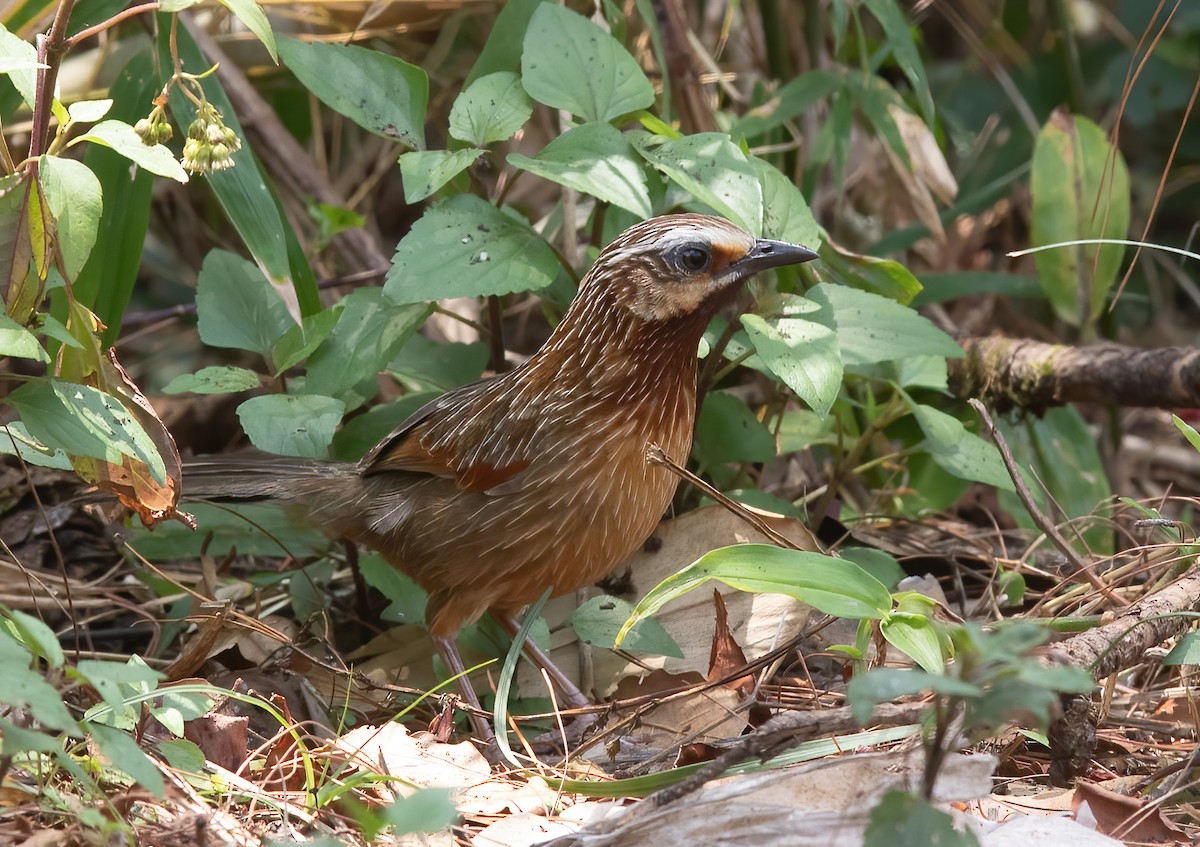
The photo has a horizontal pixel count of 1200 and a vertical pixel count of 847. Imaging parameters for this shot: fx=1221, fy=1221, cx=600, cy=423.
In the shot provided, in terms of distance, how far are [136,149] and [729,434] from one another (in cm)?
202

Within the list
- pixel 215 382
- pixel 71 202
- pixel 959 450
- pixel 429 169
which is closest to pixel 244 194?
pixel 215 382

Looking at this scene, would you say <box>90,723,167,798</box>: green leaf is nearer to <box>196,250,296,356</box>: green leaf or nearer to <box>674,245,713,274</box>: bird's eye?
<box>196,250,296,356</box>: green leaf

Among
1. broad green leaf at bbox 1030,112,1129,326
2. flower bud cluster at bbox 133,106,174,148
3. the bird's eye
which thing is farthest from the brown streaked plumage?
broad green leaf at bbox 1030,112,1129,326

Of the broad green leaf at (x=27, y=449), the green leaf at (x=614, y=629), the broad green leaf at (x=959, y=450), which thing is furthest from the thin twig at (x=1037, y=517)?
the broad green leaf at (x=27, y=449)

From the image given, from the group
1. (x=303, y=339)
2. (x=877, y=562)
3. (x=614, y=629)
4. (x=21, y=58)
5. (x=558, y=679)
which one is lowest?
(x=558, y=679)

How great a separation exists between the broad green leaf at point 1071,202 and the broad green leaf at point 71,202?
342 cm

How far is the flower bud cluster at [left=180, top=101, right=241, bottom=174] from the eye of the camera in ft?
8.86

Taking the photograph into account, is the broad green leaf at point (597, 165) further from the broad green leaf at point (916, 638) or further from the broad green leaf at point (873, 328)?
the broad green leaf at point (916, 638)

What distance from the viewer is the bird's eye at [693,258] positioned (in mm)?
3391

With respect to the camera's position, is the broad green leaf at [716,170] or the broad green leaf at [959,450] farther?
the broad green leaf at [959,450]

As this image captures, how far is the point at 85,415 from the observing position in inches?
102

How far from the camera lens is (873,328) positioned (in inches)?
138

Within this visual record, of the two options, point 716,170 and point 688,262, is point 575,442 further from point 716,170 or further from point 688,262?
point 716,170

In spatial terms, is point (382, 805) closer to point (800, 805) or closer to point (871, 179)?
point (800, 805)
